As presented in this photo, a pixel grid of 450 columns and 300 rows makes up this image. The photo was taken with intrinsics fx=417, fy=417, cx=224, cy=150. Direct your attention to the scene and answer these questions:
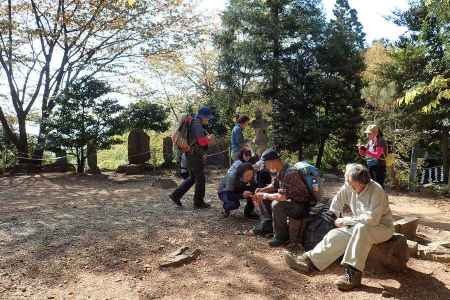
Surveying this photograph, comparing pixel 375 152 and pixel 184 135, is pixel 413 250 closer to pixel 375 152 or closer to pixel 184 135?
pixel 375 152

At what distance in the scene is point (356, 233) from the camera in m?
3.74

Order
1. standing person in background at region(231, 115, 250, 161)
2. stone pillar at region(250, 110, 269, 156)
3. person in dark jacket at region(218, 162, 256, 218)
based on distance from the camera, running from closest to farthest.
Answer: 1. person in dark jacket at region(218, 162, 256, 218)
2. standing person in background at region(231, 115, 250, 161)
3. stone pillar at region(250, 110, 269, 156)

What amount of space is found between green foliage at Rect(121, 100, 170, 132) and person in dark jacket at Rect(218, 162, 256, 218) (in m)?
7.01

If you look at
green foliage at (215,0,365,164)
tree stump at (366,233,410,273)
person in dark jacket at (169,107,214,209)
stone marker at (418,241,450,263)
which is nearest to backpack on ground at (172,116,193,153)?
person in dark jacket at (169,107,214,209)

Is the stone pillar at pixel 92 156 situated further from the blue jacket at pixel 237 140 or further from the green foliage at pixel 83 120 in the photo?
the blue jacket at pixel 237 140

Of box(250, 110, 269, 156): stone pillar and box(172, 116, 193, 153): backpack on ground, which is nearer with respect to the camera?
box(172, 116, 193, 153): backpack on ground

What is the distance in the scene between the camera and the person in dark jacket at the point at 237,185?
561 cm

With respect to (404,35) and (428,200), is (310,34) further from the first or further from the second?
(428,200)

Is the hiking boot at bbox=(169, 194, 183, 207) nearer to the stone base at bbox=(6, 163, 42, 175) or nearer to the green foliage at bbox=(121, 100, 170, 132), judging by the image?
the green foliage at bbox=(121, 100, 170, 132)

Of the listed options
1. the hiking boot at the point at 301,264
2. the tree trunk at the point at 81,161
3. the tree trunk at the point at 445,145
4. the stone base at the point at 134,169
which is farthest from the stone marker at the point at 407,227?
the tree trunk at the point at 81,161

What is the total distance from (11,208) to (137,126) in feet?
19.2

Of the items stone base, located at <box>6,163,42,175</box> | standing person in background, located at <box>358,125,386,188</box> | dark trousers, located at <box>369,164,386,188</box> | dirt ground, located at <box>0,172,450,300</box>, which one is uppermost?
standing person in background, located at <box>358,125,386,188</box>

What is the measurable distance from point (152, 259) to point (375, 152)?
4.01m

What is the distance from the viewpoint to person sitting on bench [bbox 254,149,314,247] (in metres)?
4.56
